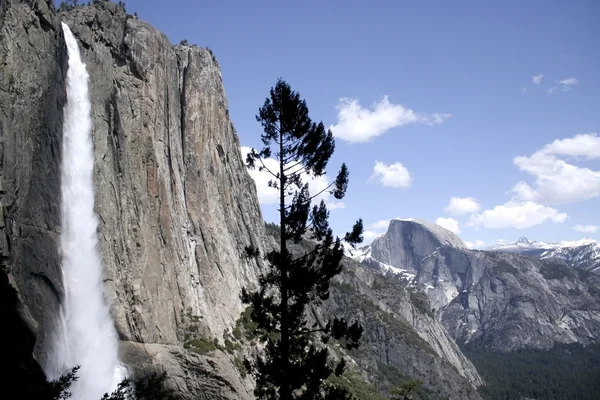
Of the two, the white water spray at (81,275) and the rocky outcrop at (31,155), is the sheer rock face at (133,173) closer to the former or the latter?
the rocky outcrop at (31,155)

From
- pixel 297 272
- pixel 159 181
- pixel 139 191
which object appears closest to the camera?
pixel 297 272

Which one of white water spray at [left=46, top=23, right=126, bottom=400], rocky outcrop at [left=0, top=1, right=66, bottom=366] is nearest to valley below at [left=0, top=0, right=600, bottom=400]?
rocky outcrop at [left=0, top=1, right=66, bottom=366]

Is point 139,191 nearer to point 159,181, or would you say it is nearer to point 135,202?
point 135,202

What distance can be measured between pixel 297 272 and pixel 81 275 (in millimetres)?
20357

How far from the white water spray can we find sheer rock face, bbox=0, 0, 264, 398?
100 cm

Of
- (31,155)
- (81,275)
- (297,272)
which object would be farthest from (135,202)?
(297,272)

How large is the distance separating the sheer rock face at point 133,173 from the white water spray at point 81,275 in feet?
3.27

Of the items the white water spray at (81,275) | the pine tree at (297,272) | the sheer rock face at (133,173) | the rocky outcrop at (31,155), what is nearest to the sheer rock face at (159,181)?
the sheer rock face at (133,173)

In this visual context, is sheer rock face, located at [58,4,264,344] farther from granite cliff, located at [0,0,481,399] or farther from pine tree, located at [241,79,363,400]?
pine tree, located at [241,79,363,400]

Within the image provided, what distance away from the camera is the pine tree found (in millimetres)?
19938

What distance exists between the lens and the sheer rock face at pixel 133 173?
29.8 metres

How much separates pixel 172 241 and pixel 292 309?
2825 cm

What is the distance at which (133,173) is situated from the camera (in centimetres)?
4331

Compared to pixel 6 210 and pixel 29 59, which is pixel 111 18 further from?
pixel 6 210
